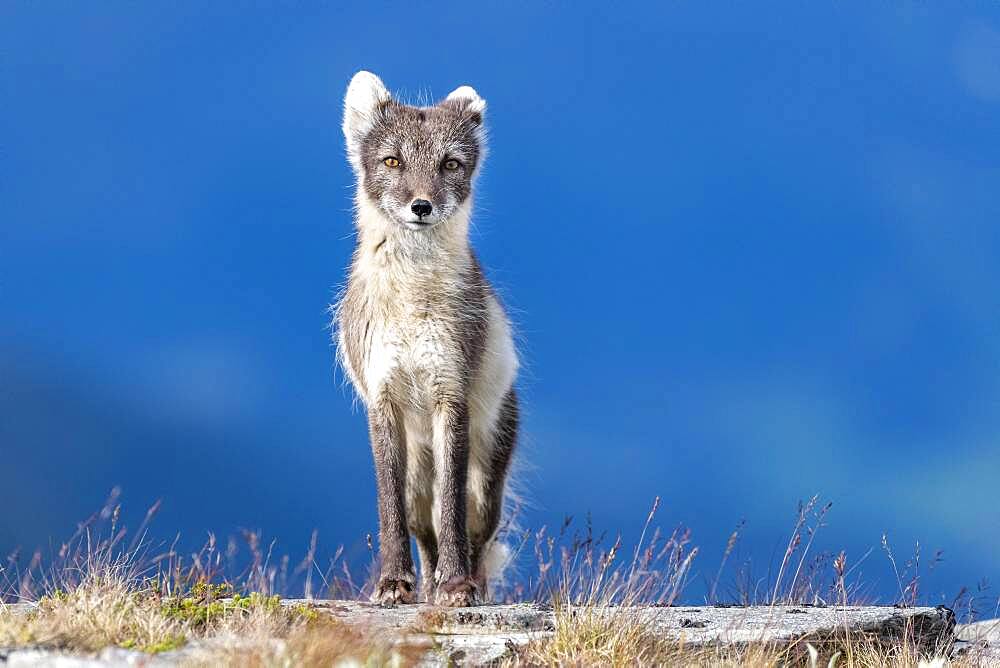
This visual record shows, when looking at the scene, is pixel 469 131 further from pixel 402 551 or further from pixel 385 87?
pixel 402 551

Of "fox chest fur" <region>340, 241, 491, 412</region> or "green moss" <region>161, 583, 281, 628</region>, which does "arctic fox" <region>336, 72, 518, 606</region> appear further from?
"green moss" <region>161, 583, 281, 628</region>

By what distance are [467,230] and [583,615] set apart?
377 centimetres

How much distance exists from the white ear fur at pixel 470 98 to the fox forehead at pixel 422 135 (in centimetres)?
20

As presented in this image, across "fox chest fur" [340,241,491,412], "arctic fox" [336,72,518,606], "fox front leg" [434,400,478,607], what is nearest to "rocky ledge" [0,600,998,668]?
"fox front leg" [434,400,478,607]

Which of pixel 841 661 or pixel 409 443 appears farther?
pixel 409 443

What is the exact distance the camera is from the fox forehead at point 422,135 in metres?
8.93

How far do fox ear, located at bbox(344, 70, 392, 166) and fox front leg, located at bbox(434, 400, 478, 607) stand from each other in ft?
7.60

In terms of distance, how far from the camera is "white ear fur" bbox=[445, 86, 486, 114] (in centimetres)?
959

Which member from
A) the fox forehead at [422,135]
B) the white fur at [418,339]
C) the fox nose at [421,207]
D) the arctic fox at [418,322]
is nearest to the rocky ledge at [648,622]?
the arctic fox at [418,322]

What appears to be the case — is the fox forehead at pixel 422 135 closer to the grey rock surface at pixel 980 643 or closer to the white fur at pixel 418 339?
the white fur at pixel 418 339

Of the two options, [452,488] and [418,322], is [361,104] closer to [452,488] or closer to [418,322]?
[418,322]

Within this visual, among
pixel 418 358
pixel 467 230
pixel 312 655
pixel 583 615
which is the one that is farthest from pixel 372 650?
pixel 467 230

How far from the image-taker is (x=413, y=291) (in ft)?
29.7

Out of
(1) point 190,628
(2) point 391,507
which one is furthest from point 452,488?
(1) point 190,628
